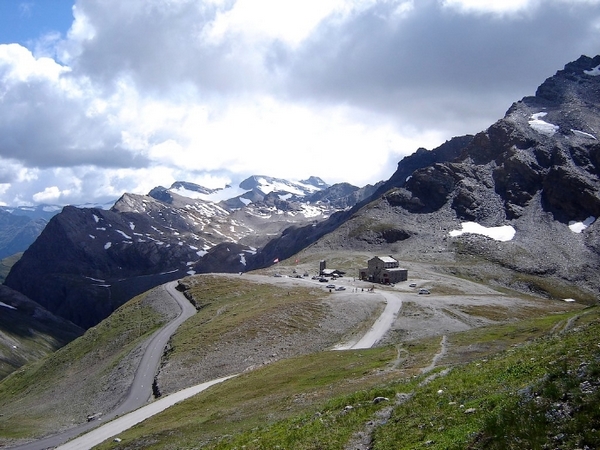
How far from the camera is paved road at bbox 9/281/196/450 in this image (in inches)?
2164

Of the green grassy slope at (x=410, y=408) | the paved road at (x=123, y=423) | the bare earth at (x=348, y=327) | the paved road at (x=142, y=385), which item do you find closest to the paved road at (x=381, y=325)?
the bare earth at (x=348, y=327)

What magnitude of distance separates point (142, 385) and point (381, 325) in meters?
38.5

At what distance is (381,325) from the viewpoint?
82.1 metres

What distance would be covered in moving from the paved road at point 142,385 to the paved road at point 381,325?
2765 centimetres

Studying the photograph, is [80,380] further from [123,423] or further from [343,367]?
[343,367]

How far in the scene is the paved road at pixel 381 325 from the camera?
7099cm

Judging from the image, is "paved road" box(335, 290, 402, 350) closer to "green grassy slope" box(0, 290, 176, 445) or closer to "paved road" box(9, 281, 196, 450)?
"paved road" box(9, 281, 196, 450)

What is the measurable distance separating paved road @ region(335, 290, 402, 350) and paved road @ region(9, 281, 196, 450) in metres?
27.6

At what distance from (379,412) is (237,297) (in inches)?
3788

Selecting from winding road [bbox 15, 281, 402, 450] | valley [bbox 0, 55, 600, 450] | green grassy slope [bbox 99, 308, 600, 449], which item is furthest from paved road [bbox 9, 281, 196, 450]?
green grassy slope [bbox 99, 308, 600, 449]

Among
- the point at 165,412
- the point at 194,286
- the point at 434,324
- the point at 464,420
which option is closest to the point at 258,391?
the point at 165,412

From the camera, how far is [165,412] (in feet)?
157

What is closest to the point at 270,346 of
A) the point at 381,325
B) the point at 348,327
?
the point at 348,327

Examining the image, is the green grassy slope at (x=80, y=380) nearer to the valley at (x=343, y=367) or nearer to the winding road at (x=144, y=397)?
the valley at (x=343, y=367)
